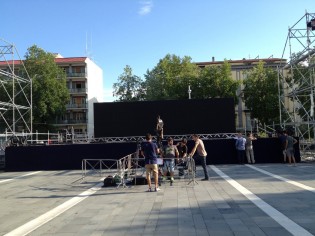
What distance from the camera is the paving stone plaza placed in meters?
6.51

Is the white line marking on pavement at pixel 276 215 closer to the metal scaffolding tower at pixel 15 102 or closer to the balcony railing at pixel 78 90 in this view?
the metal scaffolding tower at pixel 15 102

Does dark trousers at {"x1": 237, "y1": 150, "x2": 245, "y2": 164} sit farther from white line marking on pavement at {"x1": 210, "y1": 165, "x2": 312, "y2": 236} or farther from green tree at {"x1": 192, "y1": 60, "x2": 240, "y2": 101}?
green tree at {"x1": 192, "y1": 60, "x2": 240, "y2": 101}

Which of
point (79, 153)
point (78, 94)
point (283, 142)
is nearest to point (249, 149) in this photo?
point (283, 142)

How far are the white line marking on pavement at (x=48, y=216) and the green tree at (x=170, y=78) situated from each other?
42310mm

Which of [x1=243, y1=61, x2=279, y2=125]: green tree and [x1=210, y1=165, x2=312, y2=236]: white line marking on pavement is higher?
[x1=243, y1=61, x2=279, y2=125]: green tree

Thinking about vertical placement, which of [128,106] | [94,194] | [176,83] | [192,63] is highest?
[192,63]

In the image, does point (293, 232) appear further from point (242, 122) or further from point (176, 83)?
point (242, 122)

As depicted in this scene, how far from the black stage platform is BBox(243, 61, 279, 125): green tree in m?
31.2

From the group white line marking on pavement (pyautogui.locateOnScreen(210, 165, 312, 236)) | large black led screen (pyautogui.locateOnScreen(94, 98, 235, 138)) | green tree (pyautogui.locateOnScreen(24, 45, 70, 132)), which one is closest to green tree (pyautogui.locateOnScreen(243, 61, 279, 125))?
large black led screen (pyautogui.locateOnScreen(94, 98, 235, 138))

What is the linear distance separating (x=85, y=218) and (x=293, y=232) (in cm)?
408

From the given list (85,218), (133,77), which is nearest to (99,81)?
(133,77)

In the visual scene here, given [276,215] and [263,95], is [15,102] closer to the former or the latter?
[263,95]

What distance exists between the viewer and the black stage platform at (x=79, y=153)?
2069cm

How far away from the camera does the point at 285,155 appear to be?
19.7 metres
